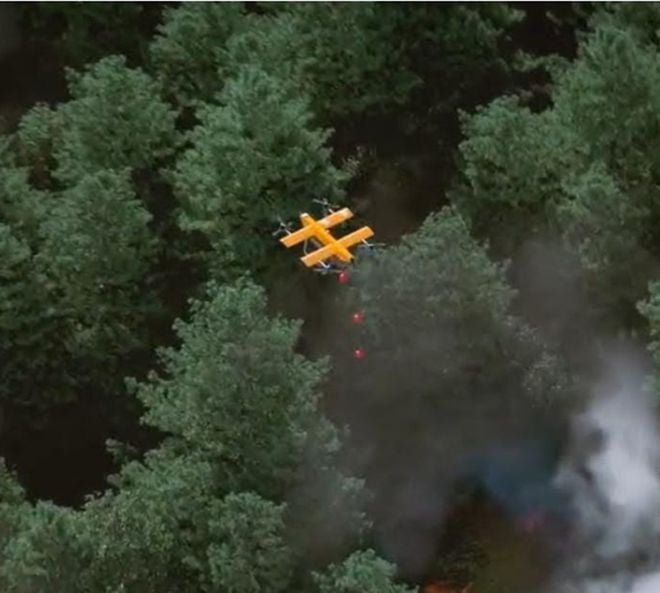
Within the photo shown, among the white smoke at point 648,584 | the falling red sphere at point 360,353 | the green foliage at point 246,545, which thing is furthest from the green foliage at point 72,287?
the white smoke at point 648,584

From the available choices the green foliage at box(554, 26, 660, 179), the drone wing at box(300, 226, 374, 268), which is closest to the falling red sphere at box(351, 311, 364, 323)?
the drone wing at box(300, 226, 374, 268)

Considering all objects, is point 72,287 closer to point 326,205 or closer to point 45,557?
point 326,205

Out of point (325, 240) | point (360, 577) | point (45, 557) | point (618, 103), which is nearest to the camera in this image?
point (45, 557)

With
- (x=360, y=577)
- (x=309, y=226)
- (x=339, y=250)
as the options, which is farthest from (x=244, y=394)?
(x=339, y=250)

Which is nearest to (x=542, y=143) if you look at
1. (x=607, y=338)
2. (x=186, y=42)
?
(x=607, y=338)

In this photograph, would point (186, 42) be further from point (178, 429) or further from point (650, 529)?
point (650, 529)

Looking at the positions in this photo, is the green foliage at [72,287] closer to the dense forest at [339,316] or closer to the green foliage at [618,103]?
the dense forest at [339,316]
